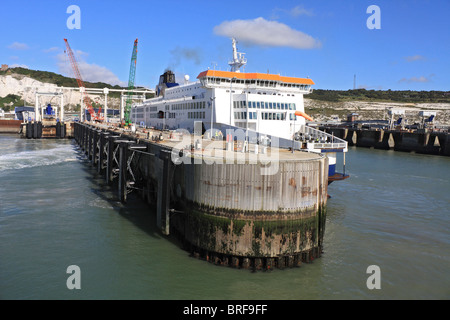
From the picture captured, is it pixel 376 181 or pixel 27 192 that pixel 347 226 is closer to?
pixel 376 181

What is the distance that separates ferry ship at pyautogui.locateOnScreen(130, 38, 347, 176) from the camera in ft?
108

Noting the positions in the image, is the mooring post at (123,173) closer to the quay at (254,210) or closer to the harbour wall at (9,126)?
the quay at (254,210)

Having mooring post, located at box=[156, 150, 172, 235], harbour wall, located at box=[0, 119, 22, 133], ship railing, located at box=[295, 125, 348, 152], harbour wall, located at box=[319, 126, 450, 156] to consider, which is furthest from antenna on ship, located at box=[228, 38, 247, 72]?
harbour wall, located at box=[0, 119, 22, 133]

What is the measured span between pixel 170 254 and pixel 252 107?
20556mm

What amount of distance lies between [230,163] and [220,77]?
77.1 ft

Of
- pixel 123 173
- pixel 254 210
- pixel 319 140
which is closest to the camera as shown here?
pixel 254 210

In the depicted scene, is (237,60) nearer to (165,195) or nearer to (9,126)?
(165,195)

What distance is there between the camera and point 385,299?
49.7 ft

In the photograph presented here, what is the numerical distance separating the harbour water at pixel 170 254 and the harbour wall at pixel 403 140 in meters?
51.2

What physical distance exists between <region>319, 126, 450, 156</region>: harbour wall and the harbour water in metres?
51.2

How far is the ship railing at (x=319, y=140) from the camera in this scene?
28875 millimetres

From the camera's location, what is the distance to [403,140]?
276ft

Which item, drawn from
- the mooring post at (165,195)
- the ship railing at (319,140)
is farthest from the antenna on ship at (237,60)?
the mooring post at (165,195)

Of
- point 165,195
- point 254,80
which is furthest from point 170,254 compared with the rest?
point 254,80
